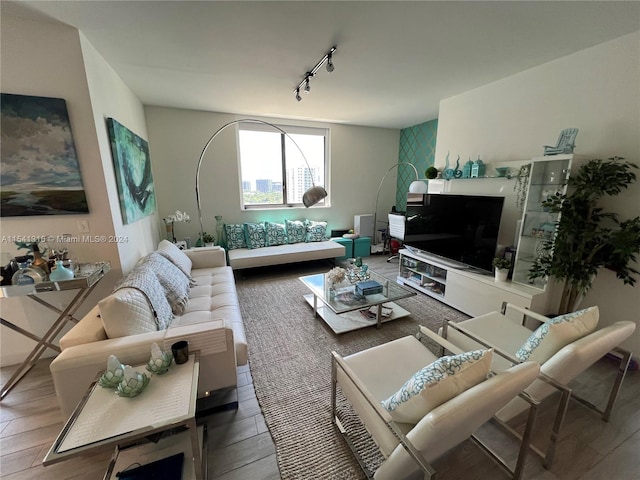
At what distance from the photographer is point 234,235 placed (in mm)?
4082

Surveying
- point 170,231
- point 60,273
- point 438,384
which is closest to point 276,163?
point 170,231

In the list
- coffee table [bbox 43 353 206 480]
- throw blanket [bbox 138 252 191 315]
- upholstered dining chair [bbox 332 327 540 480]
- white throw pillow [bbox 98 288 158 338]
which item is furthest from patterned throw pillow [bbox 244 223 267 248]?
upholstered dining chair [bbox 332 327 540 480]

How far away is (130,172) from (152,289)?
1.50 m

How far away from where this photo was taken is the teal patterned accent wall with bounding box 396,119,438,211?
4.32 m

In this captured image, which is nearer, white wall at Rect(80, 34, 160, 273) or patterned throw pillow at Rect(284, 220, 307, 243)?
white wall at Rect(80, 34, 160, 273)

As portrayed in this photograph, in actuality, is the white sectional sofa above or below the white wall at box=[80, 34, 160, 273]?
below

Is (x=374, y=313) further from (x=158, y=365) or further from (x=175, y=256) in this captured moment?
(x=175, y=256)

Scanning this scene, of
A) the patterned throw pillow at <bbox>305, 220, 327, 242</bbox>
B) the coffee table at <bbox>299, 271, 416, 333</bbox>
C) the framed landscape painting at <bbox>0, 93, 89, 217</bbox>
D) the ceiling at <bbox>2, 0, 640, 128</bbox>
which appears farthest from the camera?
the patterned throw pillow at <bbox>305, 220, 327, 242</bbox>

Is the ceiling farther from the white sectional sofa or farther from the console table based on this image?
the white sectional sofa

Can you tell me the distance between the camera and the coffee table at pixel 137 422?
3.10 ft

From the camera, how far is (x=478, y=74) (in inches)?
99.1

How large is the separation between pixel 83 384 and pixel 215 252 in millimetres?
2102

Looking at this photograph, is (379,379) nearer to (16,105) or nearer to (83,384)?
(83,384)

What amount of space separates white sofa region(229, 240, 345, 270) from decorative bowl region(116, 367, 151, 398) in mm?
2465
